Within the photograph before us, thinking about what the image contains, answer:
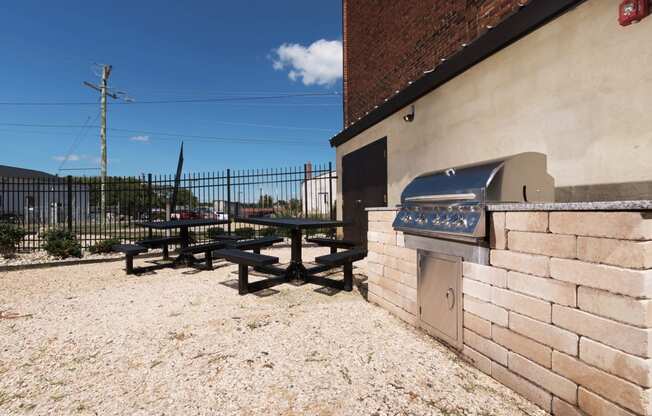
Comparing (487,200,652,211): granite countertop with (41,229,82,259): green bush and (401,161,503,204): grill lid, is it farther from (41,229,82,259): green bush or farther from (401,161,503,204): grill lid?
(41,229,82,259): green bush

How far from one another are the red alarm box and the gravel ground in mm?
3132

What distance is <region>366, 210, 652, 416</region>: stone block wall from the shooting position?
146cm

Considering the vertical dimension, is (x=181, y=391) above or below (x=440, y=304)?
below

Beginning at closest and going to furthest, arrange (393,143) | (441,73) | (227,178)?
1. (441,73)
2. (393,143)
3. (227,178)

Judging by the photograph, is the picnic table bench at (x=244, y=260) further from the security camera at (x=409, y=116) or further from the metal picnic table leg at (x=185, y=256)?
the security camera at (x=409, y=116)

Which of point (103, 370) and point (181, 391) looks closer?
point (181, 391)

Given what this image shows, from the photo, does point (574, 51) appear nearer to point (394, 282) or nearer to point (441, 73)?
point (441, 73)

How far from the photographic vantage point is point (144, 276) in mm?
5789

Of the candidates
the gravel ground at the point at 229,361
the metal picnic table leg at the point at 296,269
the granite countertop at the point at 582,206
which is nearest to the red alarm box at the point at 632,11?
the granite countertop at the point at 582,206

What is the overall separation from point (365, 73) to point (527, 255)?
27.5 ft

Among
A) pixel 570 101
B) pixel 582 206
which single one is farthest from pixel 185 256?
pixel 570 101

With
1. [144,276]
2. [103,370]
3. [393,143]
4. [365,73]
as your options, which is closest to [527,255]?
[103,370]

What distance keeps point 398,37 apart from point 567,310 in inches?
279

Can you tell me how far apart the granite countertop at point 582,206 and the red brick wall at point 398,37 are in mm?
2963
